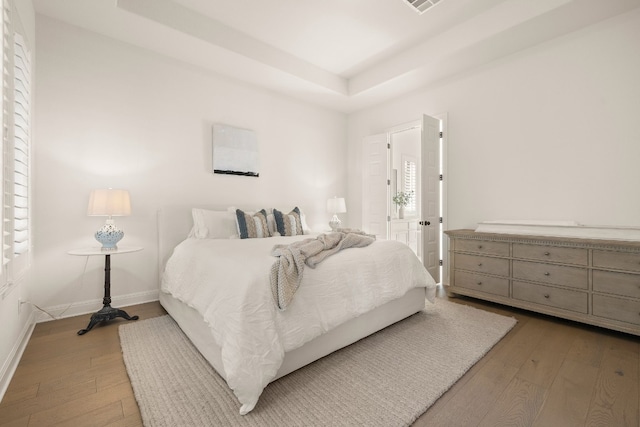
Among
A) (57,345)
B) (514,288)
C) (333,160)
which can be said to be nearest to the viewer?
(57,345)

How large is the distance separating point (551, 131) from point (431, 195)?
1.37 m

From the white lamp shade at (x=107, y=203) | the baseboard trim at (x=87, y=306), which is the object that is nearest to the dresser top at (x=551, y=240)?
the white lamp shade at (x=107, y=203)

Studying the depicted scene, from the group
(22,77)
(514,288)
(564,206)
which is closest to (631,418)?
(514,288)

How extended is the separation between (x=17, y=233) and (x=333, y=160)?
4025 mm

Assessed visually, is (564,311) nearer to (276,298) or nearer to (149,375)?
(276,298)

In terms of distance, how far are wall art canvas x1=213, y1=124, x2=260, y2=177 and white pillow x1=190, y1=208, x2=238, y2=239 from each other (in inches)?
26.7

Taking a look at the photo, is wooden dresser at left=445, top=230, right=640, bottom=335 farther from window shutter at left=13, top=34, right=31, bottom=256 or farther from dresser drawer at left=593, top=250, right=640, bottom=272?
window shutter at left=13, top=34, right=31, bottom=256

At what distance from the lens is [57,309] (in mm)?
2756

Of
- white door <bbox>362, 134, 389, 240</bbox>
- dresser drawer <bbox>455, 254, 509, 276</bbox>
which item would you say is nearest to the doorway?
white door <bbox>362, 134, 389, 240</bbox>

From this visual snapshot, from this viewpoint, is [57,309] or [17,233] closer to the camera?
[17,233]

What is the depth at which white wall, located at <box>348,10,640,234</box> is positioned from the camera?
2.70 m

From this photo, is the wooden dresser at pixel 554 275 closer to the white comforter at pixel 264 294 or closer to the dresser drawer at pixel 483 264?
the dresser drawer at pixel 483 264

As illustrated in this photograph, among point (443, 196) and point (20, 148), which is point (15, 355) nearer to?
point (20, 148)

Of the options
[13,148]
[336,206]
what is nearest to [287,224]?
[336,206]
